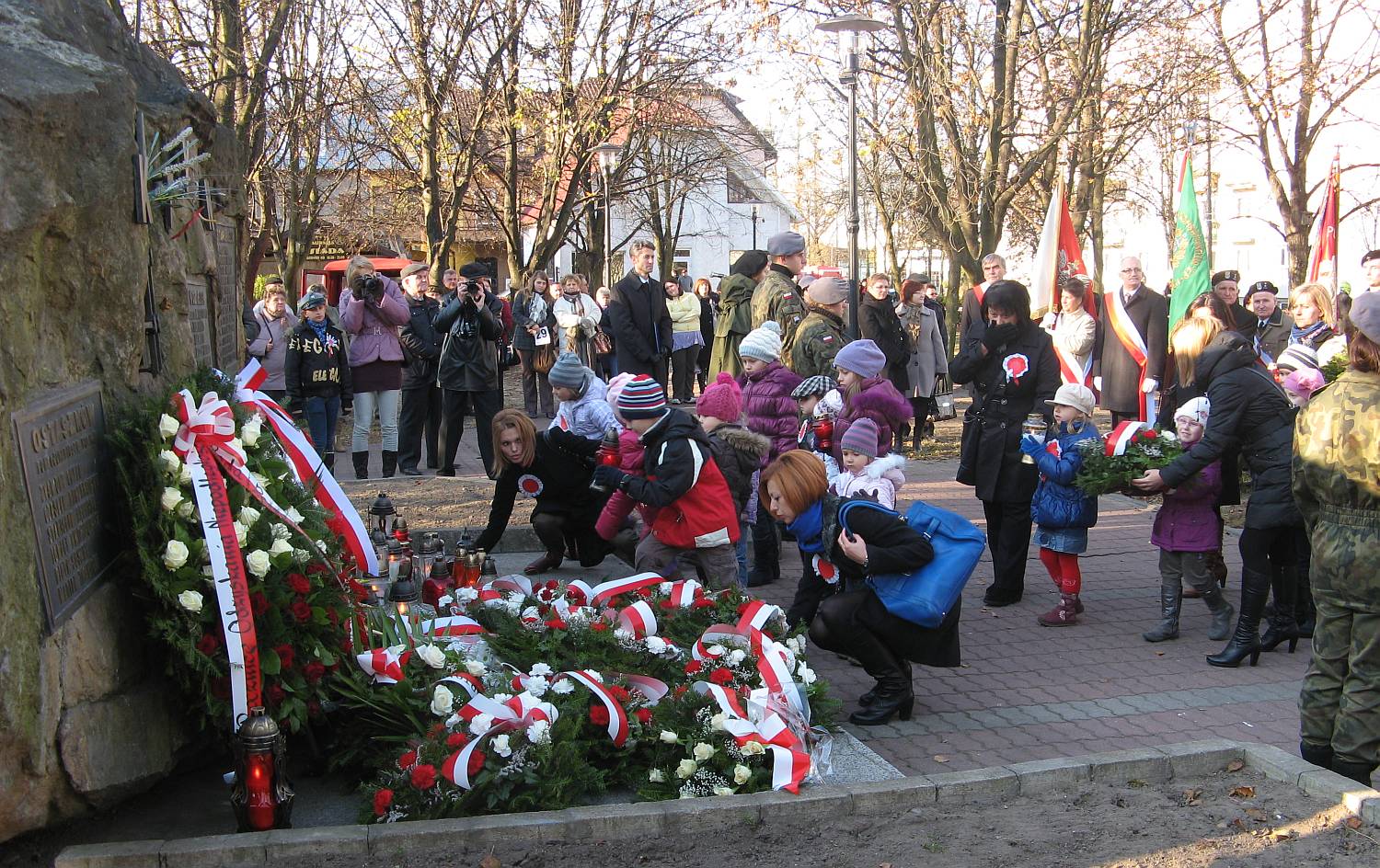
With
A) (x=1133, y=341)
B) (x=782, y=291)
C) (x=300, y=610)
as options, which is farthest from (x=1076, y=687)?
(x=1133, y=341)

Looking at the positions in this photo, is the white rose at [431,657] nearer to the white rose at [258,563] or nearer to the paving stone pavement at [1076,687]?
the white rose at [258,563]

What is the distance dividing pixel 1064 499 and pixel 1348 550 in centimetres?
274

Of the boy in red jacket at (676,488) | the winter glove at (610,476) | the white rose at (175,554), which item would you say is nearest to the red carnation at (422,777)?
the white rose at (175,554)

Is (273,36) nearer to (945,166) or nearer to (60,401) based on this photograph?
(945,166)

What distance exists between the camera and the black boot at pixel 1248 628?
21.0ft

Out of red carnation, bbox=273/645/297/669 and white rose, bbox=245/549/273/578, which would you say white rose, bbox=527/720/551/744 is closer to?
→ red carnation, bbox=273/645/297/669

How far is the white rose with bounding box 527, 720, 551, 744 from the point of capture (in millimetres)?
4406

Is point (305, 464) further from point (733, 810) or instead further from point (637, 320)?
point (637, 320)


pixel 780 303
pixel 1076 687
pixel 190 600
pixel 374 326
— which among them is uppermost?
pixel 780 303

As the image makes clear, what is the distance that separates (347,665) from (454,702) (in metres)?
0.43

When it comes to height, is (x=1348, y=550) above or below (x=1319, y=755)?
above

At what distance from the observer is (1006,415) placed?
7.66m

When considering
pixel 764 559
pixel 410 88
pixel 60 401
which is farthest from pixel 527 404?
pixel 60 401

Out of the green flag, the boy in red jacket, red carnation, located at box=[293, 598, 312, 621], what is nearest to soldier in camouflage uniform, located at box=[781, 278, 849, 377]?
the boy in red jacket
